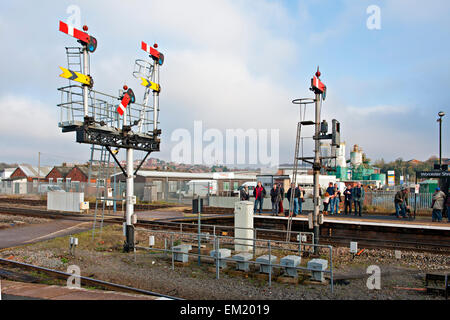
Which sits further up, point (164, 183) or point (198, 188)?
point (164, 183)

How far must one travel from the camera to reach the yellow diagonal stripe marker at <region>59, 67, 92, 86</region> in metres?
10.7

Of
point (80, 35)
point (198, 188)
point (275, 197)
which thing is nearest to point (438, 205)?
point (275, 197)

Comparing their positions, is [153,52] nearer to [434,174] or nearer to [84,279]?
[84,279]

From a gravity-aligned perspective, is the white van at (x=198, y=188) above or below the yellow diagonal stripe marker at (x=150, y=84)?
below

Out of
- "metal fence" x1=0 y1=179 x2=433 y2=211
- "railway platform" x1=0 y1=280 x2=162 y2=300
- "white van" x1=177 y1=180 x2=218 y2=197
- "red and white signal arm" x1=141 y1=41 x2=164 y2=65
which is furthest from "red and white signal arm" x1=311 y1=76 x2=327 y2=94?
"white van" x1=177 y1=180 x2=218 y2=197

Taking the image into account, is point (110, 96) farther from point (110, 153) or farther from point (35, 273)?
point (35, 273)

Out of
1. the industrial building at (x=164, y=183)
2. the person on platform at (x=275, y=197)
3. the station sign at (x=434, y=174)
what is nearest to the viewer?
the person on platform at (x=275, y=197)

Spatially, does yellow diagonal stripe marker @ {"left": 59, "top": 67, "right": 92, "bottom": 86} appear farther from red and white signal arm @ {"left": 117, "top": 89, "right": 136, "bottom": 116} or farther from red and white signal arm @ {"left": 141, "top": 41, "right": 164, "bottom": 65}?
red and white signal arm @ {"left": 141, "top": 41, "right": 164, "bottom": 65}

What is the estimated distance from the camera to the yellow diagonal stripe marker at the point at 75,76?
35.2ft

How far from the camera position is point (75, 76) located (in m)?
11.0

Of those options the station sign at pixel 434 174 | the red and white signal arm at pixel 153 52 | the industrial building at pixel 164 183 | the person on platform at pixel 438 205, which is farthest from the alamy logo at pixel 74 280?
the station sign at pixel 434 174

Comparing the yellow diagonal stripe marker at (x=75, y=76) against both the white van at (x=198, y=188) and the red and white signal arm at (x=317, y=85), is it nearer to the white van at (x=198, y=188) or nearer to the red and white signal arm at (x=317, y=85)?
the red and white signal arm at (x=317, y=85)

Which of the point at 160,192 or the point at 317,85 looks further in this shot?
the point at 160,192
